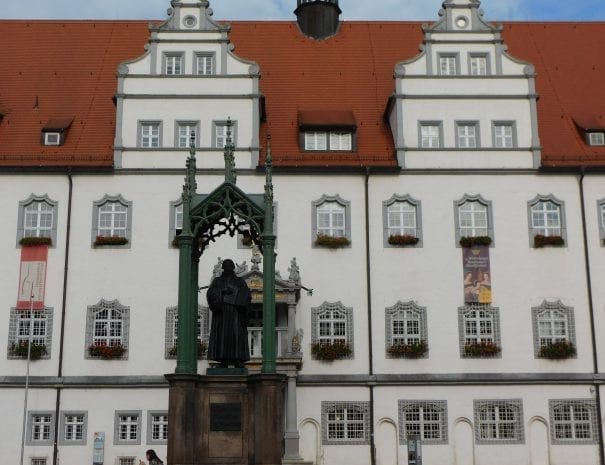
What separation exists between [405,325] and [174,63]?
10.8 m

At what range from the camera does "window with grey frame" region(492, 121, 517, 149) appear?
29.0m

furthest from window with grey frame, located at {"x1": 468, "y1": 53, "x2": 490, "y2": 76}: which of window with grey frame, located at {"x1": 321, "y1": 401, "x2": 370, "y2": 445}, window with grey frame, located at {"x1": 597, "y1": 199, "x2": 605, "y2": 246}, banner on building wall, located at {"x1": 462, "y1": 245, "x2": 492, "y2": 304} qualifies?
window with grey frame, located at {"x1": 321, "y1": 401, "x2": 370, "y2": 445}

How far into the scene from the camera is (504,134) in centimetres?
2914

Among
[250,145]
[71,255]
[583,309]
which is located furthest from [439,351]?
[71,255]

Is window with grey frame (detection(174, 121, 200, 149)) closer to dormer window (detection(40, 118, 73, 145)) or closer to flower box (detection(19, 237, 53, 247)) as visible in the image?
dormer window (detection(40, 118, 73, 145))

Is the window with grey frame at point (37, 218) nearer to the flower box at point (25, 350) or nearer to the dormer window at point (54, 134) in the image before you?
the dormer window at point (54, 134)

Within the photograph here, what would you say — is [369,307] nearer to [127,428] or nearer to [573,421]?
[573,421]

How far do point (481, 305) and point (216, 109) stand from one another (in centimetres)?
998

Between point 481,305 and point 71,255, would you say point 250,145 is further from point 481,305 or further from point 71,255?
point 481,305

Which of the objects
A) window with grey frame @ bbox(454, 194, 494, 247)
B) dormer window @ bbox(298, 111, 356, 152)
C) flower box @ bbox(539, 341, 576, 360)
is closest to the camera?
Answer: flower box @ bbox(539, 341, 576, 360)

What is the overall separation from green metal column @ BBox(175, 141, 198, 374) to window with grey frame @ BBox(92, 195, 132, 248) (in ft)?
43.6

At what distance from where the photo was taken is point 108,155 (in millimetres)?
28922

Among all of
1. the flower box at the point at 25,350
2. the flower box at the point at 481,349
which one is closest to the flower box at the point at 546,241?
the flower box at the point at 481,349

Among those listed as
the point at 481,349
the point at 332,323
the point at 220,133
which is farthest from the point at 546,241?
the point at 220,133
